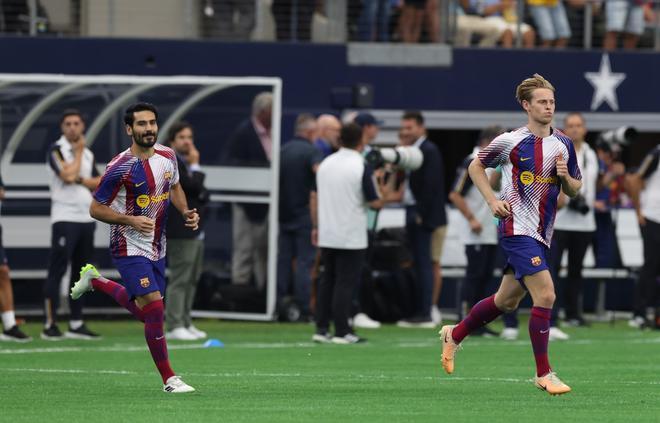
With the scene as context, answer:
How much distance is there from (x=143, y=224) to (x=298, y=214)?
25.5 feet

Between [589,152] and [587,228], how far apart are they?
31.2 inches

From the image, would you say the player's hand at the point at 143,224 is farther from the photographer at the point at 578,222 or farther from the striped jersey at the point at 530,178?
the photographer at the point at 578,222

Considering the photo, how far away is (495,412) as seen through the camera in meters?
9.29

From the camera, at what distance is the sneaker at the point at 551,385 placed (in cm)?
1011

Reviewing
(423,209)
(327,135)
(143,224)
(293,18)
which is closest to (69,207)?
(327,135)

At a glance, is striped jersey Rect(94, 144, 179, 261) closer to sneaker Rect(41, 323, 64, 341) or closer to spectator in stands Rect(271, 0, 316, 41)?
sneaker Rect(41, 323, 64, 341)

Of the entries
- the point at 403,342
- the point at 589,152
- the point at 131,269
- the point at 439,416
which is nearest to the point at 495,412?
the point at 439,416

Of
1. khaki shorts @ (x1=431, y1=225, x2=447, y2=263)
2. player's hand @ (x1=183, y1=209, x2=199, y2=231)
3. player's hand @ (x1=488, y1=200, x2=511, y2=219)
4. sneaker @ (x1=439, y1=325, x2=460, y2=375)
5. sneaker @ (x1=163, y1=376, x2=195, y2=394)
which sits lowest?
khaki shorts @ (x1=431, y1=225, x2=447, y2=263)

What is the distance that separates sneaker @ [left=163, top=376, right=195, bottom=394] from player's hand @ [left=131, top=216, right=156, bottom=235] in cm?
93

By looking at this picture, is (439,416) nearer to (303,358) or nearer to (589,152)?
(303,358)

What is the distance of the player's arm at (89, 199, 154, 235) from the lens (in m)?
10.6

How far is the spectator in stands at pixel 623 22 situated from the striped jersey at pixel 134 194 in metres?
14.2

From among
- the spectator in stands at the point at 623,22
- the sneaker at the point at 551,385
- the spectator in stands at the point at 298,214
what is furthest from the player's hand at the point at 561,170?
the spectator in stands at the point at 623,22

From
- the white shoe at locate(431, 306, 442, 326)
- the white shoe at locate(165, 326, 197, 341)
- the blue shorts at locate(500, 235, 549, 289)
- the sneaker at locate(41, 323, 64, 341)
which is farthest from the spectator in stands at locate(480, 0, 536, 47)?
the blue shorts at locate(500, 235, 549, 289)
